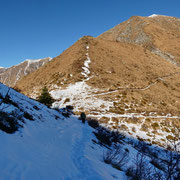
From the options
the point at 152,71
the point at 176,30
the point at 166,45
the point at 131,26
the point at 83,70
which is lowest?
the point at 83,70

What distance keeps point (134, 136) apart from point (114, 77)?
16670mm

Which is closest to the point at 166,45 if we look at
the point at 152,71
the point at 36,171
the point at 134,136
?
the point at 152,71

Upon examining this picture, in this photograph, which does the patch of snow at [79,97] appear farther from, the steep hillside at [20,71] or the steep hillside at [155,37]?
the steep hillside at [20,71]

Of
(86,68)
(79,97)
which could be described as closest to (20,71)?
(86,68)

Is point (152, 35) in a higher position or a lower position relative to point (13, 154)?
higher

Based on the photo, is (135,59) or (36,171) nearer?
(36,171)

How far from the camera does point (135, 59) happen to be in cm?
3903

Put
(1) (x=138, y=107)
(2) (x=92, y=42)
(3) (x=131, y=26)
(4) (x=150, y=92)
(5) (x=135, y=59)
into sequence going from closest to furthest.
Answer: (1) (x=138, y=107) < (4) (x=150, y=92) < (5) (x=135, y=59) < (2) (x=92, y=42) < (3) (x=131, y=26)

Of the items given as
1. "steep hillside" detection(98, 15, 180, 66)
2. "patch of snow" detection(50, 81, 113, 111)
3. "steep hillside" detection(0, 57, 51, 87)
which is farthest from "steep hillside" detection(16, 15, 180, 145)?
"steep hillside" detection(0, 57, 51, 87)

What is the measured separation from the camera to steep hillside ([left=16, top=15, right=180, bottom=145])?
17703 mm

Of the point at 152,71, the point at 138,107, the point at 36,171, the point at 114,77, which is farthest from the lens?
the point at 152,71

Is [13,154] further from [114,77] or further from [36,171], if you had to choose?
[114,77]

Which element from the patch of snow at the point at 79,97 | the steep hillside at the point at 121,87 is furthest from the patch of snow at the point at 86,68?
the patch of snow at the point at 79,97

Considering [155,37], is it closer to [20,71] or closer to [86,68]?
[86,68]
